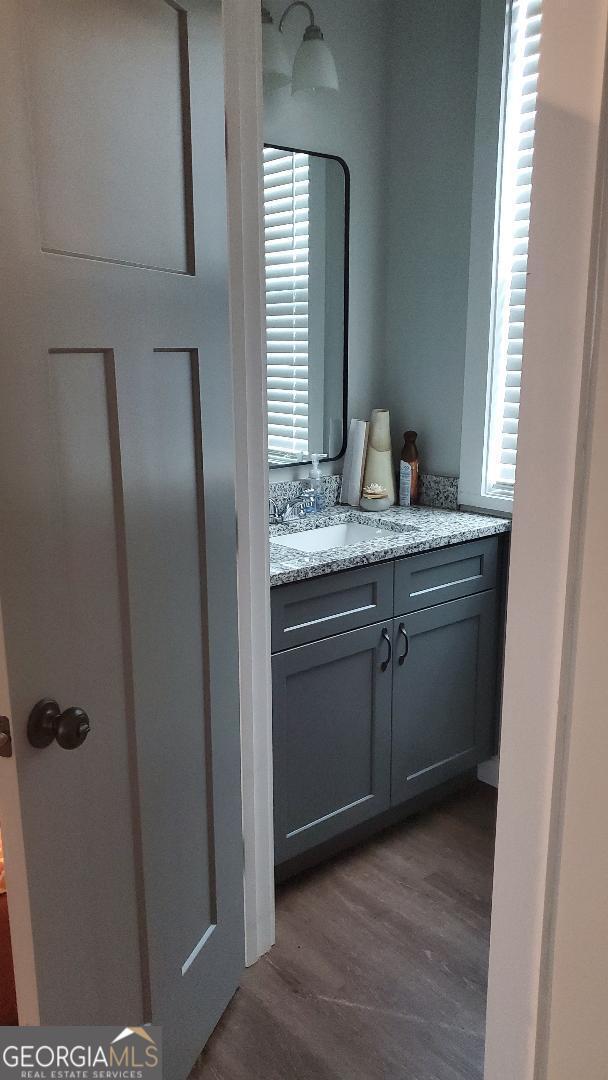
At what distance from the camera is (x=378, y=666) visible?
224cm

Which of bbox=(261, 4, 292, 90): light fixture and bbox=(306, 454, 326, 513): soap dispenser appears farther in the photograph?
bbox=(306, 454, 326, 513): soap dispenser

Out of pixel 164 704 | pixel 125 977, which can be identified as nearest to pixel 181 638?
pixel 164 704

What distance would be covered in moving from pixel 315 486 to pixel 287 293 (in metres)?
0.63

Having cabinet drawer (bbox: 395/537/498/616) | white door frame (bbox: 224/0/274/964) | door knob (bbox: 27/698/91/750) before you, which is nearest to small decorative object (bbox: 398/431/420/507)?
cabinet drawer (bbox: 395/537/498/616)

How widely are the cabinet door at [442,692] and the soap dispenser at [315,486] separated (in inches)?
21.6

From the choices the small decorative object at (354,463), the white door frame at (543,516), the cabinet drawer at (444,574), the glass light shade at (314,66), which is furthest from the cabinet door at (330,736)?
the glass light shade at (314,66)

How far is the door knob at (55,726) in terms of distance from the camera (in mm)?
1070

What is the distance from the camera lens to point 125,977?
1359mm

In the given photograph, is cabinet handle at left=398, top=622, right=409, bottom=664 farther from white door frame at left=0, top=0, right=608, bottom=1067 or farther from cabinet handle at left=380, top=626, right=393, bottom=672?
white door frame at left=0, top=0, right=608, bottom=1067

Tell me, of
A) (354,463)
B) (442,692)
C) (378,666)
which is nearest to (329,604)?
(378,666)

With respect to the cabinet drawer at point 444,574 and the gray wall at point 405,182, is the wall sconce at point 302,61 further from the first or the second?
the cabinet drawer at point 444,574

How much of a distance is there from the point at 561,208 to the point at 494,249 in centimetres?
189

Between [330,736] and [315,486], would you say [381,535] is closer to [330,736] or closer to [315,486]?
[315,486]

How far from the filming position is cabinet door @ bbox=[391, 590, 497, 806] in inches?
91.9
